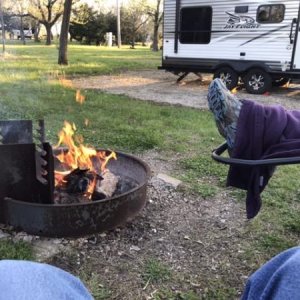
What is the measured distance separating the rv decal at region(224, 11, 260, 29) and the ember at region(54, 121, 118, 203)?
7861 millimetres

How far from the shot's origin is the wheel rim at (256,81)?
33.3 ft

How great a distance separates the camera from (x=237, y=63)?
10547 mm

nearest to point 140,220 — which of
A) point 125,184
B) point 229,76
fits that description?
point 125,184

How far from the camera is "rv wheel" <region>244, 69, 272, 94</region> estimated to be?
1009 centimetres

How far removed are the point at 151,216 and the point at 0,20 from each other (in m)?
4.96

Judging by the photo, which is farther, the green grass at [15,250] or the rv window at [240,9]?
the rv window at [240,9]

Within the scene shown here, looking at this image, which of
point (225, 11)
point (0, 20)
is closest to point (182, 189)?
point (0, 20)

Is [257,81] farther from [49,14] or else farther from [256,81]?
[49,14]

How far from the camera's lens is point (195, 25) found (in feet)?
36.7

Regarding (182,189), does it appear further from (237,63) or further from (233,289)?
(237,63)

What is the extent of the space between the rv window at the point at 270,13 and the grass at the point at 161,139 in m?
3.93

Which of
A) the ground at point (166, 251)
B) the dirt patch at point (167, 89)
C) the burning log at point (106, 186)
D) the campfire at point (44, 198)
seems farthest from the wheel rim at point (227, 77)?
the campfire at point (44, 198)

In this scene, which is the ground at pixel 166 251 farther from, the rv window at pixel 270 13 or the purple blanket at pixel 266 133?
the rv window at pixel 270 13

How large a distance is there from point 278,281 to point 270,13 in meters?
9.96
